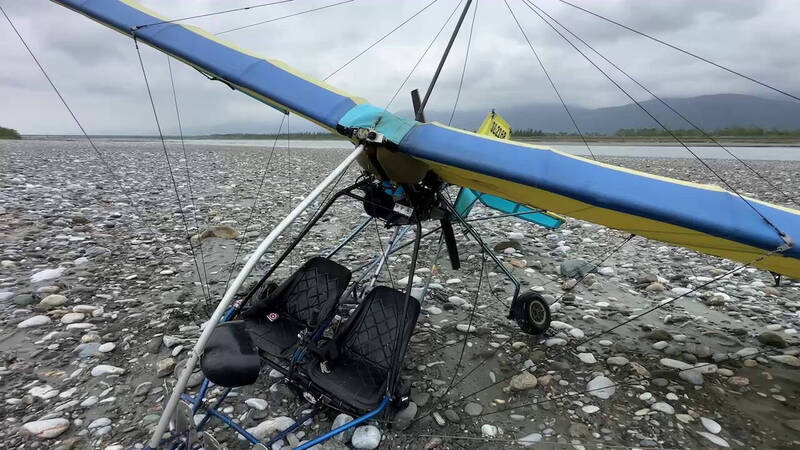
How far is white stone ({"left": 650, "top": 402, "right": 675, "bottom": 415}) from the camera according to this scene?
336 centimetres

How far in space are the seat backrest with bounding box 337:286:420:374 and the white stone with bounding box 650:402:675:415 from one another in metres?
2.16

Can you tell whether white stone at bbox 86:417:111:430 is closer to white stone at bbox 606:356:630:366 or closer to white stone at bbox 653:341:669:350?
white stone at bbox 606:356:630:366

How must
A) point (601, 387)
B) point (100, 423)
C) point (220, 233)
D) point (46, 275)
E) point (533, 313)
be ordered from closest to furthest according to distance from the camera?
point (100, 423) < point (601, 387) < point (533, 313) < point (46, 275) < point (220, 233)

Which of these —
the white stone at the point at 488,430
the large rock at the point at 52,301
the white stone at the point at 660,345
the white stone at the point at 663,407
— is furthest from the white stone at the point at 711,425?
the large rock at the point at 52,301

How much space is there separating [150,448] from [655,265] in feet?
25.1

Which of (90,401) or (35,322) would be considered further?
(35,322)

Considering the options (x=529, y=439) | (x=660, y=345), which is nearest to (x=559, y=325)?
(x=660, y=345)

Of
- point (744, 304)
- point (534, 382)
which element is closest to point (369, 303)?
point (534, 382)

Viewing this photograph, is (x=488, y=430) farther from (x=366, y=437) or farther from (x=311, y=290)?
(x=311, y=290)

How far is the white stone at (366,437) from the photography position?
2.90 meters

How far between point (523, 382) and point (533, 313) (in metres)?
1.04

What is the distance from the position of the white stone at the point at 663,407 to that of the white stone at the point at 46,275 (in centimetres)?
704

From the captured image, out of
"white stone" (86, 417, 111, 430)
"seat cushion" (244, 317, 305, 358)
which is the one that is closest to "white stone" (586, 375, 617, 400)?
"seat cushion" (244, 317, 305, 358)

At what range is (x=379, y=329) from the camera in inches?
146
